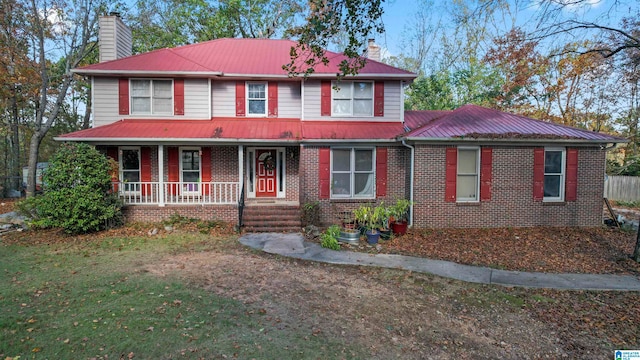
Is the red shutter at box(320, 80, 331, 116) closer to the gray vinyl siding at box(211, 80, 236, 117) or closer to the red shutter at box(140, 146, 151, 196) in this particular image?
the gray vinyl siding at box(211, 80, 236, 117)

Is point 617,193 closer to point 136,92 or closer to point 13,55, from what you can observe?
point 136,92

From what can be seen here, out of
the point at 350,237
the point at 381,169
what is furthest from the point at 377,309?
the point at 381,169

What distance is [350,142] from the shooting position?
11.0 m

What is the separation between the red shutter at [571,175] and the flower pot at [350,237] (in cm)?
724

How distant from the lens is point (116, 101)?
12047mm

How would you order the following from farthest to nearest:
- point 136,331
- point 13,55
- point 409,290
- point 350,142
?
point 13,55 → point 350,142 → point 409,290 → point 136,331

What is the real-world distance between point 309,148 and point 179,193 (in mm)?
5073

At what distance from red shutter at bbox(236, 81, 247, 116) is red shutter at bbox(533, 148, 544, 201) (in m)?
10.0

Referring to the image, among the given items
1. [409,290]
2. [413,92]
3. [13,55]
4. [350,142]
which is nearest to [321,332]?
[409,290]

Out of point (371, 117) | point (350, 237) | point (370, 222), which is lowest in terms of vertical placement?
point (350, 237)

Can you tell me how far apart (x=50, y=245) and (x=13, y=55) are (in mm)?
12632

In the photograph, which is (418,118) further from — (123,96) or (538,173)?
(123,96)

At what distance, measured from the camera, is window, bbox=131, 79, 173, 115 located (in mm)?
12109

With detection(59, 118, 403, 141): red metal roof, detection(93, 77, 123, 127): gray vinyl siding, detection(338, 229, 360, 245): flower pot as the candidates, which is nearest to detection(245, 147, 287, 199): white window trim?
detection(59, 118, 403, 141): red metal roof
